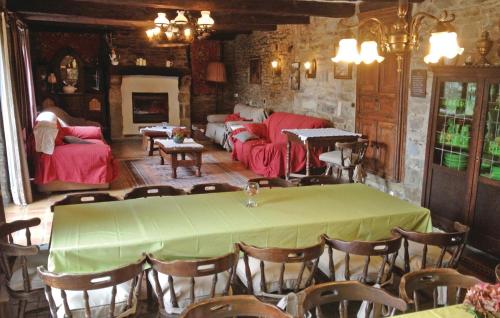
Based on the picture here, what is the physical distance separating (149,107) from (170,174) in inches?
193

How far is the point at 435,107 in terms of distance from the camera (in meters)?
4.86

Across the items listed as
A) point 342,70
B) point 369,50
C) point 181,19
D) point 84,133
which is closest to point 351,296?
point 369,50

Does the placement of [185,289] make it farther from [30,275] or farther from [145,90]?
[145,90]

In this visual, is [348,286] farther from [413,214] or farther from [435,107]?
[435,107]

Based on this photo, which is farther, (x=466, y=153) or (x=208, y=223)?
(x=466, y=153)

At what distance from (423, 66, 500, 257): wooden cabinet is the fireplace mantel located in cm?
825

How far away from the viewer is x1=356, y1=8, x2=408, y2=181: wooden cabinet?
19.7ft

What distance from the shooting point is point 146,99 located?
39.3ft

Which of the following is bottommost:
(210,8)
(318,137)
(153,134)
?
(153,134)

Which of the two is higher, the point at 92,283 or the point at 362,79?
the point at 362,79

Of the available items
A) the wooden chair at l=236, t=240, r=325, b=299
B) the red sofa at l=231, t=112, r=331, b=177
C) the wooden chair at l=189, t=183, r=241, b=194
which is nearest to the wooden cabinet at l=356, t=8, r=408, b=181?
the red sofa at l=231, t=112, r=331, b=177

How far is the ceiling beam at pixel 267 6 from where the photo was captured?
6305mm

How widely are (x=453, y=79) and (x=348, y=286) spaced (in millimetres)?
3214

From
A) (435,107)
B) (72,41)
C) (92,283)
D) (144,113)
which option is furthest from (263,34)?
(92,283)
